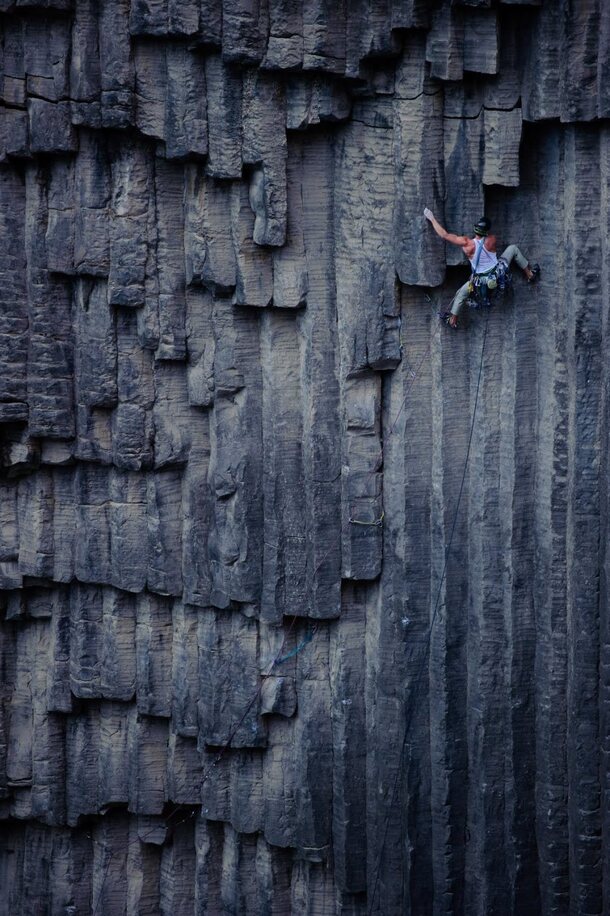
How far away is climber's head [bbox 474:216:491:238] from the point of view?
8.84 metres

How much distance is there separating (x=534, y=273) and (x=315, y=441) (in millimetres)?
1683

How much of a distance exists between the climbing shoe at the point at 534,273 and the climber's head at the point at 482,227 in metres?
0.37

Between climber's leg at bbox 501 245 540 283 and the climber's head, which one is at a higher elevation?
the climber's head

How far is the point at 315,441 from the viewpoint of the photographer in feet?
31.4

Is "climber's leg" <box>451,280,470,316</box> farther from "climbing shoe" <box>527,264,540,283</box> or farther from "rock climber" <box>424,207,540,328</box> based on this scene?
"climbing shoe" <box>527,264,540,283</box>

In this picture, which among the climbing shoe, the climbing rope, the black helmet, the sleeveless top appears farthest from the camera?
the climbing rope

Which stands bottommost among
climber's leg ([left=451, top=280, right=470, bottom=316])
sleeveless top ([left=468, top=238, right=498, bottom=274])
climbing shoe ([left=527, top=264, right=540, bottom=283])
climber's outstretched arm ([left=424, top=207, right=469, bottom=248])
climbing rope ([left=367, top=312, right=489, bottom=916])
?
climbing rope ([left=367, top=312, right=489, bottom=916])

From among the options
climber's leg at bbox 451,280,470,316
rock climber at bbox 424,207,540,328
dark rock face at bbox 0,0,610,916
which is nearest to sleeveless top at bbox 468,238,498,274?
rock climber at bbox 424,207,540,328

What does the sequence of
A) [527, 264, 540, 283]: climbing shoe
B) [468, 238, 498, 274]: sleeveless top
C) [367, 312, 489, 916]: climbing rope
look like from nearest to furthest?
[468, 238, 498, 274]: sleeveless top, [527, 264, 540, 283]: climbing shoe, [367, 312, 489, 916]: climbing rope

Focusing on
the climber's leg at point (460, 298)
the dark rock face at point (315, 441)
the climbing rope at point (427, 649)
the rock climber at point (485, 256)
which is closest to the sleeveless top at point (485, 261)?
the rock climber at point (485, 256)

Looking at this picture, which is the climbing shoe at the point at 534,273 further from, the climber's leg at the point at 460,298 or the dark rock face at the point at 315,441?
the climber's leg at the point at 460,298

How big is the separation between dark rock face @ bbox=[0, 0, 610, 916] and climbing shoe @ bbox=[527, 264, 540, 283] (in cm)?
7

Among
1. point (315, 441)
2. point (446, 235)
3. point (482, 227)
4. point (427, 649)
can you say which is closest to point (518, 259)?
point (482, 227)

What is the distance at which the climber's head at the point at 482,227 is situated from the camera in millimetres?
8836
